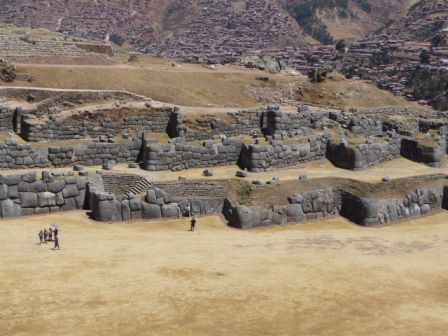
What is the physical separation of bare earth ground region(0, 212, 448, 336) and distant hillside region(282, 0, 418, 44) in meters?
Result: 151

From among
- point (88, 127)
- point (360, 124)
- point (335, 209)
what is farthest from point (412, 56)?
point (335, 209)

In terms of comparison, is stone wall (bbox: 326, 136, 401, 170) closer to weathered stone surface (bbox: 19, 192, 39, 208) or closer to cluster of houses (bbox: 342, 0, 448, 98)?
weathered stone surface (bbox: 19, 192, 39, 208)

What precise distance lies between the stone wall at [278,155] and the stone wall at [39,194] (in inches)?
436

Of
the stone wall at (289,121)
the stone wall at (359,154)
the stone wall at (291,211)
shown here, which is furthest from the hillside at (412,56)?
the stone wall at (291,211)

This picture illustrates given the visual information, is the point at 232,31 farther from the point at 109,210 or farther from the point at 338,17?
the point at 109,210

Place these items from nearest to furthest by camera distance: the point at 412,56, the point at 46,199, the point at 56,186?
the point at 46,199 < the point at 56,186 < the point at 412,56

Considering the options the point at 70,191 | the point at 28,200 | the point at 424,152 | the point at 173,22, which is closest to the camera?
the point at 28,200

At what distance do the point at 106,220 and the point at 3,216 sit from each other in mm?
5353

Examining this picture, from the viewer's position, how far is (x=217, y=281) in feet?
77.6

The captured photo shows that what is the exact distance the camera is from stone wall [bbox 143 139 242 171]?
3922 cm

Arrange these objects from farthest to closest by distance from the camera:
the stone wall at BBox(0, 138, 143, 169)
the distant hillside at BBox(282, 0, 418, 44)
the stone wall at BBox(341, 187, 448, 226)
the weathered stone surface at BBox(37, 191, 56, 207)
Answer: the distant hillside at BBox(282, 0, 418, 44)
the stone wall at BBox(0, 138, 143, 169)
the stone wall at BBox(341, 187, 448, 226)
the weathered stone surface at BBox(37, 191, 56, 207)

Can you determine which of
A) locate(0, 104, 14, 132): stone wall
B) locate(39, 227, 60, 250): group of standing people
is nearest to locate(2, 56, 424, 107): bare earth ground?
locate(0, 104, 14, 132): stone wall

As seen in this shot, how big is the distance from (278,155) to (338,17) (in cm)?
15891

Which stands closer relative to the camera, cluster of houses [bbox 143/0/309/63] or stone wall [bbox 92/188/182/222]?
stone wall [bbox 92/188/182/222]
